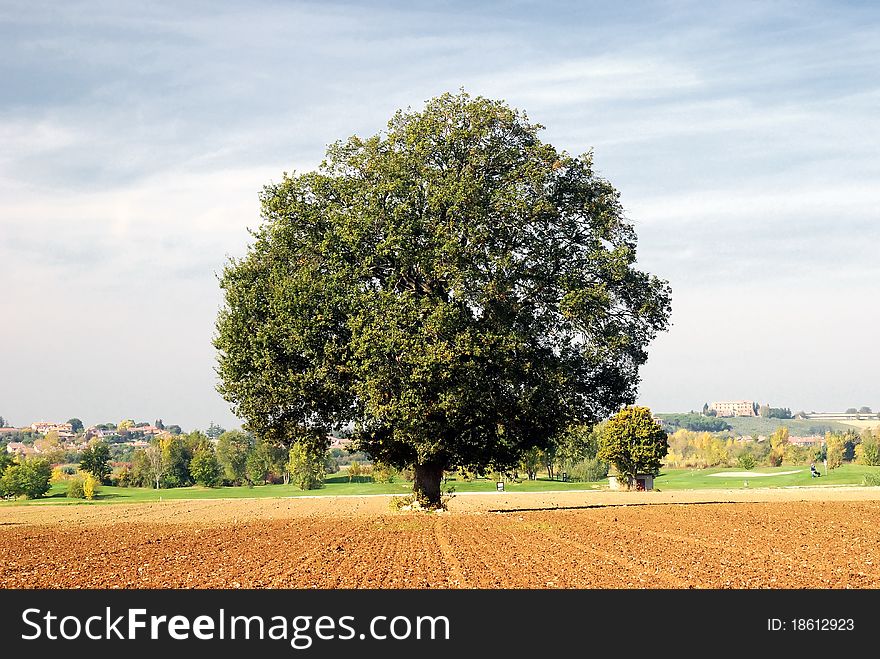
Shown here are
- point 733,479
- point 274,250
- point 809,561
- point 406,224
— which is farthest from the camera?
point 733,479

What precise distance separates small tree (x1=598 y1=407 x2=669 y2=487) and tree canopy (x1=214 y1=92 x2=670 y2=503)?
5416cm

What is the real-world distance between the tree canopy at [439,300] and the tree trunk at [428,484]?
111 mm

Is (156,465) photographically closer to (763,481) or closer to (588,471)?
(588,471)

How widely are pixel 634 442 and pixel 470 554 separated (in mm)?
73899

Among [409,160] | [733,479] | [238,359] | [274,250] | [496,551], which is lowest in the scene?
[733,479]

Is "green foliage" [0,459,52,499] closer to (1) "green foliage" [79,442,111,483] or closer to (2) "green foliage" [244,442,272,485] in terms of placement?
(1) "green foliage" [79,442,111,483]

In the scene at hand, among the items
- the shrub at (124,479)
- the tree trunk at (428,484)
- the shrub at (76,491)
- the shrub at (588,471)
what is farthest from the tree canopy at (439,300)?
the shrub at (124,479)

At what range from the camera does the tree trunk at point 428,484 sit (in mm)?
41312

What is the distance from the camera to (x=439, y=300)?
1428 inches

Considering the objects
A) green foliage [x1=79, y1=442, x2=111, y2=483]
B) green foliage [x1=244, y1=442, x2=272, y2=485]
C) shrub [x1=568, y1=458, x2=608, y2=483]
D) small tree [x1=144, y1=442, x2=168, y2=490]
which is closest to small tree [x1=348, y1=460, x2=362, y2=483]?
green foliage [x1=244, y1=442, x2=272, y2=485]
